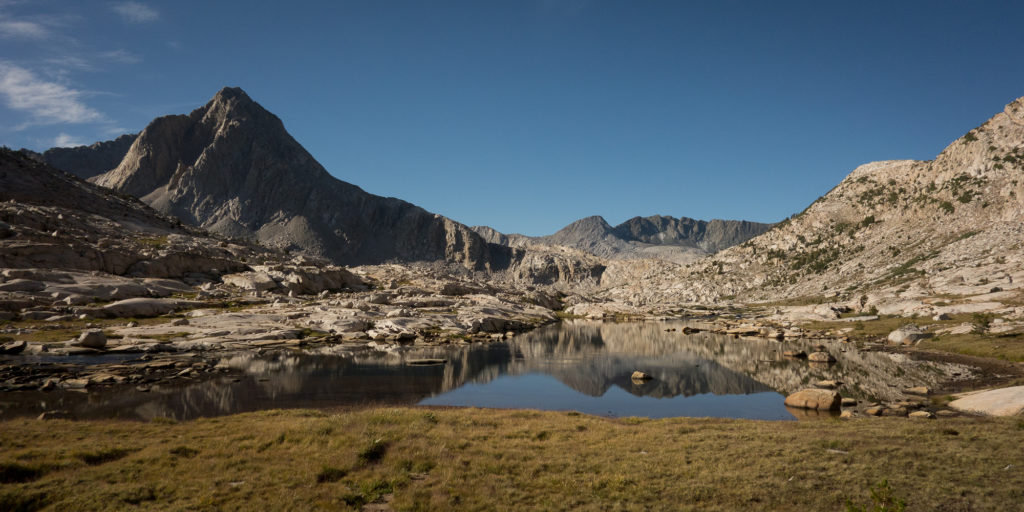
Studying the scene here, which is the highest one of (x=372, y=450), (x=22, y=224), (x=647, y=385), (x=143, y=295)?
(x=22, y=224)

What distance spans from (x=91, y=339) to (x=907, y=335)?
12255 cm

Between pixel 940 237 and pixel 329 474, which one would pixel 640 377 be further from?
pixel 940 237

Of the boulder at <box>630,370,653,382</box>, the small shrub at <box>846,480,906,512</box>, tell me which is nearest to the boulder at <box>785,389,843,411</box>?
the boulder at <box>630,370,653,382</box>

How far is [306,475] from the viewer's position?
1911 centimetres

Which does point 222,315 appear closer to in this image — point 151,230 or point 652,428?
point 652,428

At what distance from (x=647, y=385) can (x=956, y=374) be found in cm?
3359

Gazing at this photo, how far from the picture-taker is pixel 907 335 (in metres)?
78.3

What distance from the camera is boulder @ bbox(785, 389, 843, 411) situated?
4059cm

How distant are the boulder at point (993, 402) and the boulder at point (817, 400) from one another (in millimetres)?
7797

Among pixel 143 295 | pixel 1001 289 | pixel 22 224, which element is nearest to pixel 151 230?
pixel 22 224

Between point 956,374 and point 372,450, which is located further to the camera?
point 956,374

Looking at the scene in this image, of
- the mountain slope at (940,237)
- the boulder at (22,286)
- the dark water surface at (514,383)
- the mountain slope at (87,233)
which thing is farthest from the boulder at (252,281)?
the mountain slope at (940,237)

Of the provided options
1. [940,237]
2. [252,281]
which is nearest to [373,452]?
[252,281]

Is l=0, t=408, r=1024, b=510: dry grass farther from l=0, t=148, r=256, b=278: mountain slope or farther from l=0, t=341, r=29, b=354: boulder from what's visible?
l=0, t=148, r=256, b=278: mountain slope
